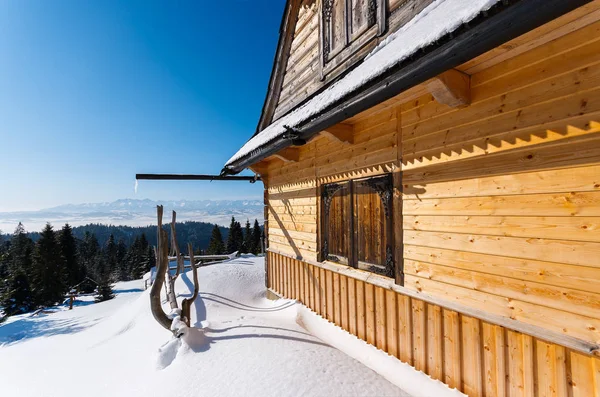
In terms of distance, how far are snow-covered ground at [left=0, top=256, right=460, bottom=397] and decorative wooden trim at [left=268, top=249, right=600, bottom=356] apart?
3.21 feet

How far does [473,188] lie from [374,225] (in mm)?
1524

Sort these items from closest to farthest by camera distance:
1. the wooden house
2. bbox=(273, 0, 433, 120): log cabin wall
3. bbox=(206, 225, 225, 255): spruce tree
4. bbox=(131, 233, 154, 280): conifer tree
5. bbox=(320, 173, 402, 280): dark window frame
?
1. the wooden house
2. bbox=(320, 173, 402, 280): dark window frame
3. bbox=(273, 0, 433, 120): log cabin wall
4. bbox=(206, 225, 225, 255): spruce tree
5. bbox=(131, 233, 154, 280): conifer tree

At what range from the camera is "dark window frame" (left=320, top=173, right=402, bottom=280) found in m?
3.74

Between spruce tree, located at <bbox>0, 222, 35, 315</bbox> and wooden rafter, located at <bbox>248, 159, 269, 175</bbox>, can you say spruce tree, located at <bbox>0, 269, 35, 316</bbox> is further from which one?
wooden rafter, located at <bbox>248, 159, 269, 175</bbox>

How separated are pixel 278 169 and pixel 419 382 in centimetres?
531

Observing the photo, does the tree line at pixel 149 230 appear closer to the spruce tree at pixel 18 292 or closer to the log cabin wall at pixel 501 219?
the spruce tree at pixel 18 292

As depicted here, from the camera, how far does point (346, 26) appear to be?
4.85 meters

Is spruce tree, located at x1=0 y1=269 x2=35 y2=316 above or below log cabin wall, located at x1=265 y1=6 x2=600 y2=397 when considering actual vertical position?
below

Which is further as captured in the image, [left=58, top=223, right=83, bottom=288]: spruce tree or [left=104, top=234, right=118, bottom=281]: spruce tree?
[left=104, top=234, right=118, bottom=281]: spruce tree

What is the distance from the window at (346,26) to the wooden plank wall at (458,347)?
4023 mm

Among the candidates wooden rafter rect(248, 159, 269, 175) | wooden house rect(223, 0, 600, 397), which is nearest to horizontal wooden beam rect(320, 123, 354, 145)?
wooden house rect(223, 0, 600, 397)

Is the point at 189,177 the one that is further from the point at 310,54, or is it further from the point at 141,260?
the point at 141,260

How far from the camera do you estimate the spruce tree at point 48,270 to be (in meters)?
33.5

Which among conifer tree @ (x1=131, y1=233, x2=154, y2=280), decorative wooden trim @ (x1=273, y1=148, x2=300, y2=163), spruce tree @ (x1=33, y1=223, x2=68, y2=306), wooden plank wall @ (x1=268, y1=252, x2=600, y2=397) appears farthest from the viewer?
conifer tree @ (x1=131, y1=233, x2=154, y2=280)
